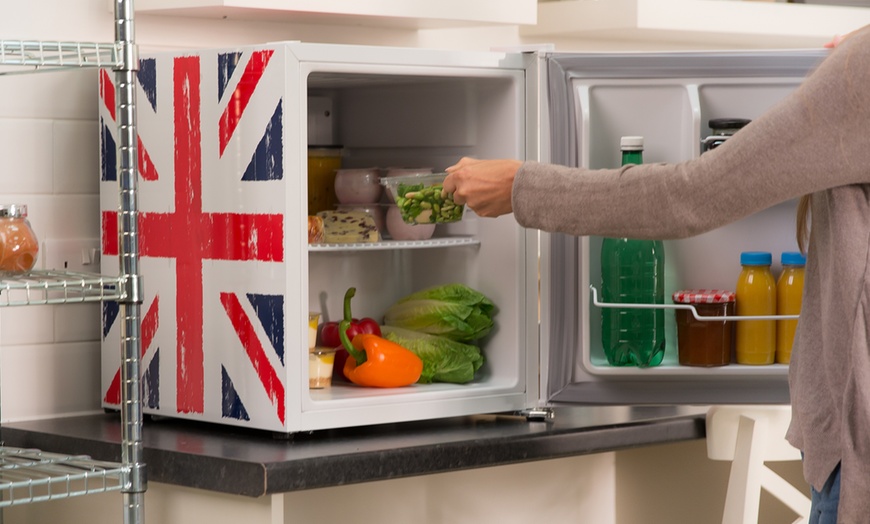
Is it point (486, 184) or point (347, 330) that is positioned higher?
point (486, 184)

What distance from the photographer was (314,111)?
2166mm

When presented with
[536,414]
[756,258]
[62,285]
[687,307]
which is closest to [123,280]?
[62,285]

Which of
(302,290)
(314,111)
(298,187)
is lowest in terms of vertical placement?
(302,290)

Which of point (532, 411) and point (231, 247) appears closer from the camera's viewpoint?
point (231, 247)

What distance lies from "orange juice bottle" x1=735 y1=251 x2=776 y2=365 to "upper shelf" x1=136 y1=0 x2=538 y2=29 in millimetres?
612

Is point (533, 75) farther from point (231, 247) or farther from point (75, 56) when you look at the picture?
point (75, 56)

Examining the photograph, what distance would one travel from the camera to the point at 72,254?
1994 millimetres

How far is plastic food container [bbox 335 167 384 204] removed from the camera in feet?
6.72

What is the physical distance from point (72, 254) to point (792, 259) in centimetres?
113

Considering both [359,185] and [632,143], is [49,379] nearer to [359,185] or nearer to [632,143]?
[359,185]

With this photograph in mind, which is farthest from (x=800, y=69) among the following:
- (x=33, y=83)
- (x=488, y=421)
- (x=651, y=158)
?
(x=33, y=83)

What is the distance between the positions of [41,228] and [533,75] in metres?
0.81

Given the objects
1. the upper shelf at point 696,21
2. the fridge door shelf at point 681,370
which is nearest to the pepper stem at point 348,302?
the fridge door shelf at point 681,370

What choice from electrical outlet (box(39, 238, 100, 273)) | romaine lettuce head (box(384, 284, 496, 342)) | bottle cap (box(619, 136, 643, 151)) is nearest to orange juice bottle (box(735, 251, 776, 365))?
bottle cap (box(619, 136, 643, 151))
